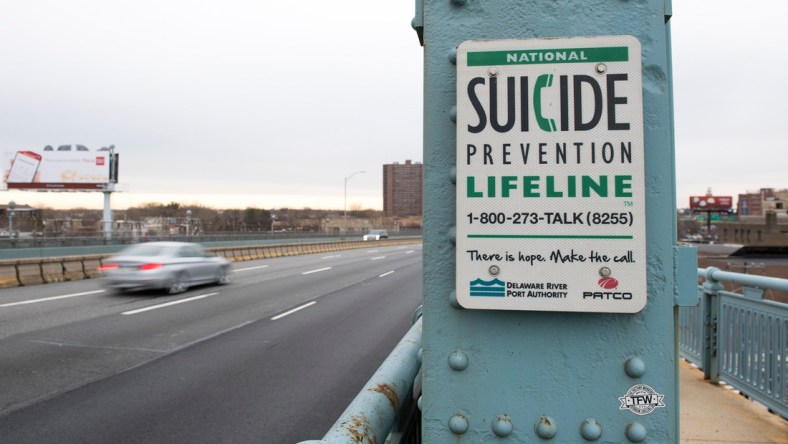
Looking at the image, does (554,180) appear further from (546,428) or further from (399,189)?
(399,189)

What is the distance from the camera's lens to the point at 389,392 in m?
1.54

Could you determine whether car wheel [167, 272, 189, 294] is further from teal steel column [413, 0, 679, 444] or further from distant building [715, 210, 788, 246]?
distant building [715, 210, 788, 246]

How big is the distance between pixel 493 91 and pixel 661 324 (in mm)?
775

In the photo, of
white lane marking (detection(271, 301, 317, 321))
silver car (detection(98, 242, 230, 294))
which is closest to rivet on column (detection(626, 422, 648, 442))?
white lane marking (detection(271, 301, 317, 321))

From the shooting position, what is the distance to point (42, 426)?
16.9 feet

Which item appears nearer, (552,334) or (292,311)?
(552,334)

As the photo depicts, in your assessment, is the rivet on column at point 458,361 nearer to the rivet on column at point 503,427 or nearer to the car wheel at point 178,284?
the rivet on column at point 503,427

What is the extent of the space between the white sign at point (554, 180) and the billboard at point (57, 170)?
231ft

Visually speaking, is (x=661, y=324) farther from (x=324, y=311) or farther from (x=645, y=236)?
(x=324, y=311)

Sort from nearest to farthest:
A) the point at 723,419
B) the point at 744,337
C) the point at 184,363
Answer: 1. the point at 723,419
2. the point at 744,337
3. the point at 184,363

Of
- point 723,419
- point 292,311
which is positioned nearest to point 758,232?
point 292,311

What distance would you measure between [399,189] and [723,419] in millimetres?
104086

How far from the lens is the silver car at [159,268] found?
1477 centimetres

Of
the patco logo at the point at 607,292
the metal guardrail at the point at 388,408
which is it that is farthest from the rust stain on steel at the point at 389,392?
the patco logo at the point at 607,292
